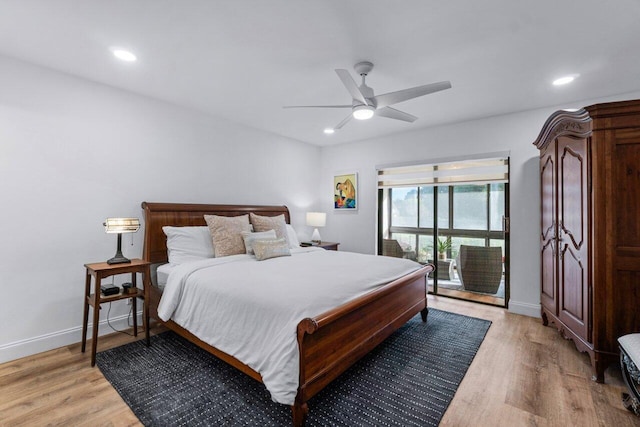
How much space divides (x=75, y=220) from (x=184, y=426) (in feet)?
7.36

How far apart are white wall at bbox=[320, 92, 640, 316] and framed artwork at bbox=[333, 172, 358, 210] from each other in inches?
4.1

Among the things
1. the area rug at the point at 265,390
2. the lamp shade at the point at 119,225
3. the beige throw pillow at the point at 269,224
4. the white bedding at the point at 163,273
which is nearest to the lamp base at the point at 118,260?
the lamp shade at the point at 119,225

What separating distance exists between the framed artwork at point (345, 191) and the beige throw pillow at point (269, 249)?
2155mm

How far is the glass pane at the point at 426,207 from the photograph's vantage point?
14.8 feet

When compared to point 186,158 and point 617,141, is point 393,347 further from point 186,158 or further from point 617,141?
point 186,158

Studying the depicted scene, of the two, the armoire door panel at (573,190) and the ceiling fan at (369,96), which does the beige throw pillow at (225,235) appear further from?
the armoire door panel at (573,190)

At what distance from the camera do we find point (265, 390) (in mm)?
2053

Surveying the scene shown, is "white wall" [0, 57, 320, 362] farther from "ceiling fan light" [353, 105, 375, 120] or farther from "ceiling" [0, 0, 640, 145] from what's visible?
"ceiling fan light" [353, 105, 375, 120]

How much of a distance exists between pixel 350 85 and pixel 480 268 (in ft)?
11.1

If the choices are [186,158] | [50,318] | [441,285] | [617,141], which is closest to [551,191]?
[617,141]

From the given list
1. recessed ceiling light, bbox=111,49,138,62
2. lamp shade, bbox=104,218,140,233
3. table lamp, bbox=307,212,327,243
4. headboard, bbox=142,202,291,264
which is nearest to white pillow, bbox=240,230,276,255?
headboard, bbox=142,202,291,264

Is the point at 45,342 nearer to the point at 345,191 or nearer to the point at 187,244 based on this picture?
the point at 187,244

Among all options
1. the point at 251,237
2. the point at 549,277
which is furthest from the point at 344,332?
the point at 549,277

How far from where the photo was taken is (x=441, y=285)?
15.0ft
